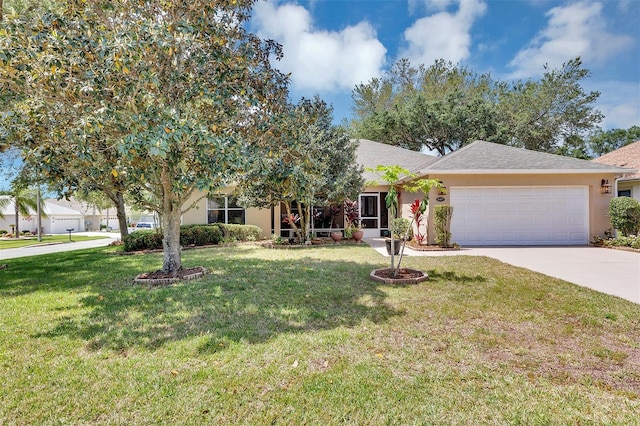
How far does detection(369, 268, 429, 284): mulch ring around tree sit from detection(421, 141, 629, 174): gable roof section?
5636mm

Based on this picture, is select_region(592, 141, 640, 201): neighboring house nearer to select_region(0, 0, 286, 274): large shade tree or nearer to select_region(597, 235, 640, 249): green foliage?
select_region(597, 235, 640, 249): green foliage

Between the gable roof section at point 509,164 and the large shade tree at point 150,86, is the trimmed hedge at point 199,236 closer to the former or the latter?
the large shade tree at point 150,86

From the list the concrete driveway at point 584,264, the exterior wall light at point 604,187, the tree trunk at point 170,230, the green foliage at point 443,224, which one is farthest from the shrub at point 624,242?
the tree trunk at point 170,230

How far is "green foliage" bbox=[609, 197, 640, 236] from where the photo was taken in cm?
1103

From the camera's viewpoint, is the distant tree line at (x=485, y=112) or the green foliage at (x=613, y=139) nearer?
the distant tree line at (x=485, y=112)

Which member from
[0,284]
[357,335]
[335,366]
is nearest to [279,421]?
Answer: [335,366]

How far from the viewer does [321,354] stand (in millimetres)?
3549

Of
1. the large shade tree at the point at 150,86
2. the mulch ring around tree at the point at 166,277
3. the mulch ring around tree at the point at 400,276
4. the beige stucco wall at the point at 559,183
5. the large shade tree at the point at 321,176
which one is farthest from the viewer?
the beige stucco wall at the point at 559,183

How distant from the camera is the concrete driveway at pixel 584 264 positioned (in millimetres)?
6301

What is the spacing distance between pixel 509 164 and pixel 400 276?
830 centimetres

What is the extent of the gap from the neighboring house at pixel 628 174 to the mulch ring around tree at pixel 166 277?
49.3 feet

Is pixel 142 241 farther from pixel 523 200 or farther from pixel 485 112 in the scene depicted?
pixel 485 112

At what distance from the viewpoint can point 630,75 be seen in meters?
13.1

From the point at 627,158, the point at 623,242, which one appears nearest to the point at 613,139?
the point at 627,158
